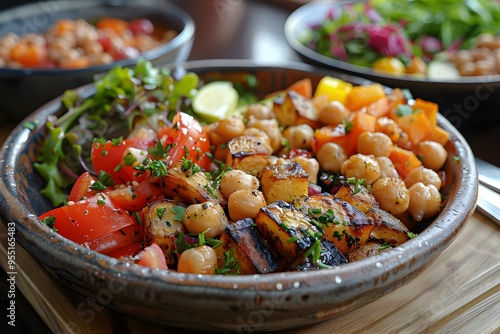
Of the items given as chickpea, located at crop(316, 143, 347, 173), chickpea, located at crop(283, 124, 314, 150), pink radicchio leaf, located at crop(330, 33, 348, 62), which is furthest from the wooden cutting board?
pink radicchio leaf, located at crop(330, 33, 348, 62)

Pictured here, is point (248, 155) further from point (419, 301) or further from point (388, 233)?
point (419, 301)

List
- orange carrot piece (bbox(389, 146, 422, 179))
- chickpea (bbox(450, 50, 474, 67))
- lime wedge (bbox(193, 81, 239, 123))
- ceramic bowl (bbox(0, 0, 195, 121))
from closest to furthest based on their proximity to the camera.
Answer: orange carrot piece (bbox(389, 146, 422, 179)) → lime wedge (bbox(193, 81, 239, 123)) → ceramic bowl (bbox(0, 0, 195, 121)) → chickpea (bbox(450, 50, 474, 67))

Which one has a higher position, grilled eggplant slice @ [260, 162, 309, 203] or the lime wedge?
grilled eggplant slice @ [260, 162, 309, 203]

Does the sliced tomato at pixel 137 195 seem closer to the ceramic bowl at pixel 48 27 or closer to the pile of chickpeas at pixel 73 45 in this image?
the ceramic bowl at pixel 48 27

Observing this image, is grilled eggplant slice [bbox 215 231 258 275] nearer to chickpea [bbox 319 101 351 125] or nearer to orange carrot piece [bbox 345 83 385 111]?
chickpea [bbox 319 101 351 125]

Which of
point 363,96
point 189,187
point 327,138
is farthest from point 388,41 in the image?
point 189,187

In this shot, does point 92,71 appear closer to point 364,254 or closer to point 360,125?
point 360,125

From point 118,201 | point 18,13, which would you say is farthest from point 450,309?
point 18,13
